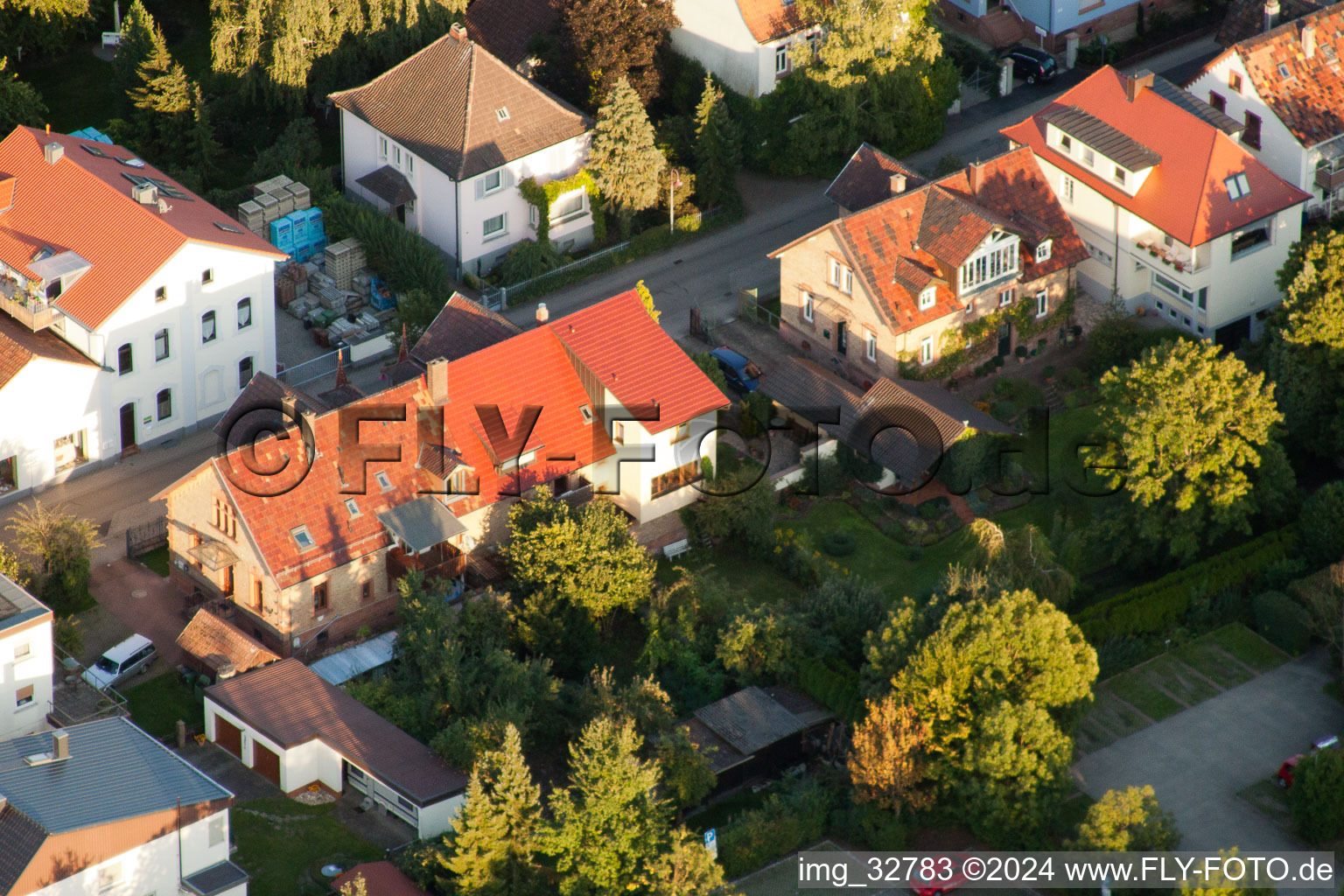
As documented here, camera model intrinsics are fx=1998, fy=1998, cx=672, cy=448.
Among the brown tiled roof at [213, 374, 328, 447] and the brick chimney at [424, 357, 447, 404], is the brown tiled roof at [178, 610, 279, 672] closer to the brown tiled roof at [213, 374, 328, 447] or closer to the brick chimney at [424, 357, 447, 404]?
the brown tiled roof at [213, 374, 328, 447]

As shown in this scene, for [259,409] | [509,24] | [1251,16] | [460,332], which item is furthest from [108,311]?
[1251,16]

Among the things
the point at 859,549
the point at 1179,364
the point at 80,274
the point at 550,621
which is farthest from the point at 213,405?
the point at 1179,364

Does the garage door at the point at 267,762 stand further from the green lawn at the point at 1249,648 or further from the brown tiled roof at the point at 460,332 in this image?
the green lawn at the point at 1249,648

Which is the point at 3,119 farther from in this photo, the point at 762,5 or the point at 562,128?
the point at 762,5

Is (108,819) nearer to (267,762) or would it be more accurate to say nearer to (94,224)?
(267,762)

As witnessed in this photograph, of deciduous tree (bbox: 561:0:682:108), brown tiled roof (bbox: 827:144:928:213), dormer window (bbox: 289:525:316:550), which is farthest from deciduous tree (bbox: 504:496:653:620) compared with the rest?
deciduous tree (bbox: 561:0:682:108)

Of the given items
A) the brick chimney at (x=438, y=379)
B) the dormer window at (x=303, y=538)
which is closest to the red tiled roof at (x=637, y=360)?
the brick chimney at (x=438, y=379)
